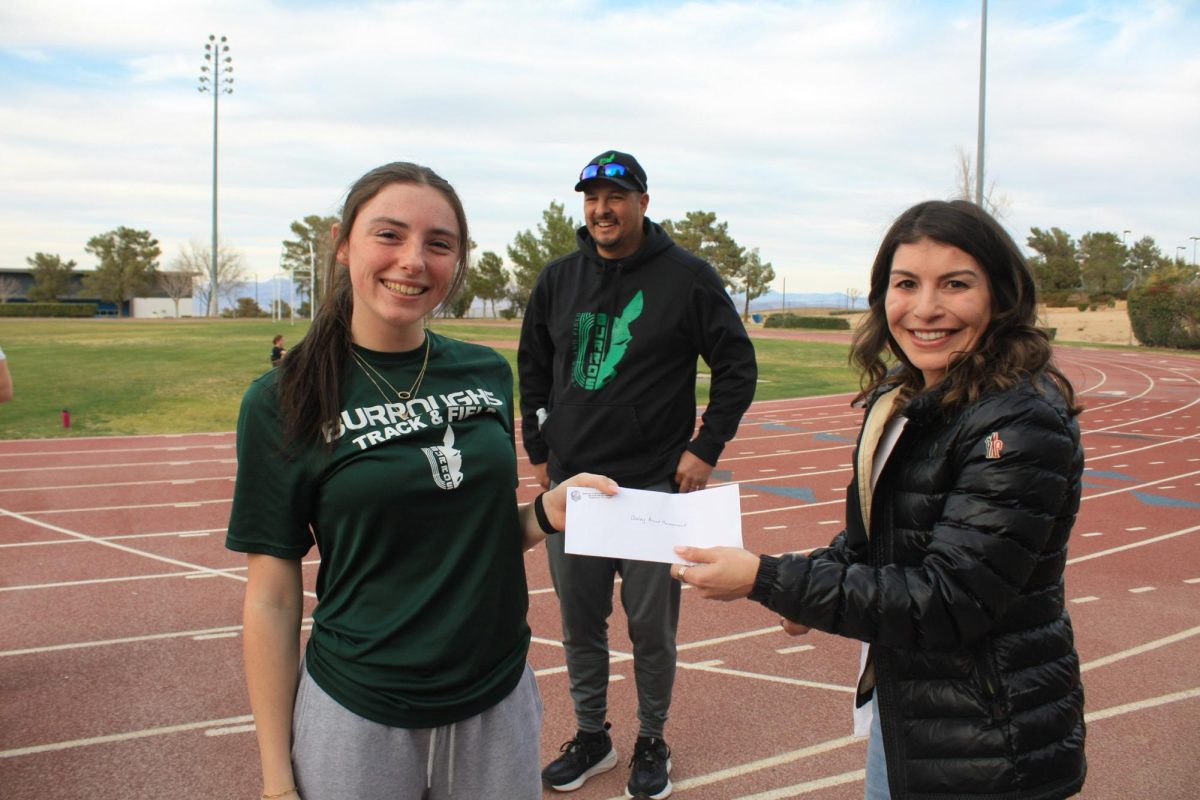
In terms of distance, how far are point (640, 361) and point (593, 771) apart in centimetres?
158

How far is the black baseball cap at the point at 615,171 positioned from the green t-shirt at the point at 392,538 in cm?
166

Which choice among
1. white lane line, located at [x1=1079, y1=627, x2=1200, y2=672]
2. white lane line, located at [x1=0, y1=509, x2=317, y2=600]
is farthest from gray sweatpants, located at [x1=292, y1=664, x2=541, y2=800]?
white lane line, located at [x1=0, y1=509, x2=317, y2=600]

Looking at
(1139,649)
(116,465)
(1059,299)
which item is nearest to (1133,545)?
(1139,649)

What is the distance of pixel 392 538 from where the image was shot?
1672mm

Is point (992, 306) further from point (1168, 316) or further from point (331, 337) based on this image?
point (1168, 316)

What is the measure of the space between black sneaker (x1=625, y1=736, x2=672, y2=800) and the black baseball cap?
2.07 meters

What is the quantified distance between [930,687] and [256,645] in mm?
1280

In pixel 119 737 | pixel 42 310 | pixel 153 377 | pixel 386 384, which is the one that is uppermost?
pixel 42 310

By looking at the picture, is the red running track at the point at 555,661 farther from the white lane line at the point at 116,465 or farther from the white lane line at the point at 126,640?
the white lane line at the point at 116,465

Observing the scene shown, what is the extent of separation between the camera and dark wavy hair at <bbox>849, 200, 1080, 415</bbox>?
5.54ft

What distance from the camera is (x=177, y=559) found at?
251 inches

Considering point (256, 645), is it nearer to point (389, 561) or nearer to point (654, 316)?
point (389, 561)

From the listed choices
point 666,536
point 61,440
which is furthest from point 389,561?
point 61,440

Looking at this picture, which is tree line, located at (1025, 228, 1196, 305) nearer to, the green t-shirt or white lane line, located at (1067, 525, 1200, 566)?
white lane line, located at (1067, 525, 1200, 566)
